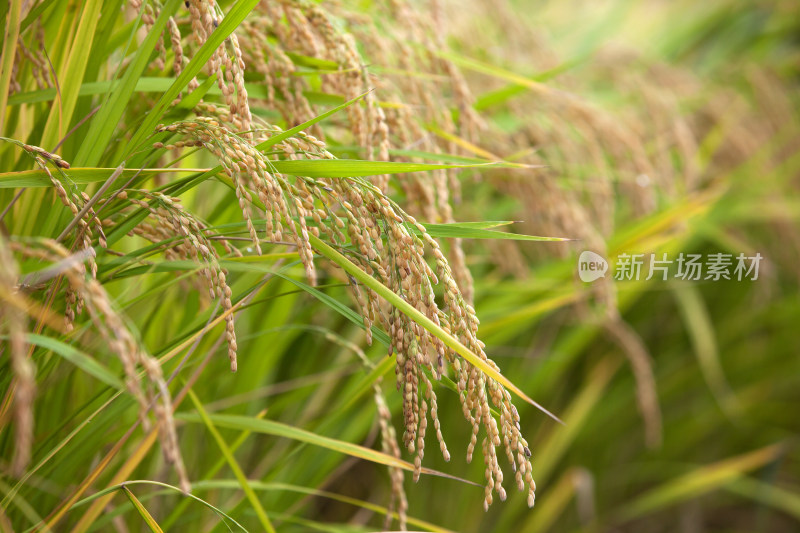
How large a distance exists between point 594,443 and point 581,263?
953 millimetres

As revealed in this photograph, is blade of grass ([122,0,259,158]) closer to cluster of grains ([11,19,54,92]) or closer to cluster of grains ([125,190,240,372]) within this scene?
cluster of grains ([125,190,240,372])

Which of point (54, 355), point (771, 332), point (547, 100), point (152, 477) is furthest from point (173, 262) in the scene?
point (771, 332)

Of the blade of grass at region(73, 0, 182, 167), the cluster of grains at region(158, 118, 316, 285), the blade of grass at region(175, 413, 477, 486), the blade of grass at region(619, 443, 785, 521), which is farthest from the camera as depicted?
the blade of grass at region(619, 443, 785, 521)

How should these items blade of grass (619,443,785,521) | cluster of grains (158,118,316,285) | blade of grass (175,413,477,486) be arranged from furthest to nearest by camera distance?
blade of grass (619,443,785,521)
blade of grass (175,413,477,486)
cluster of grains (158,118,316,285)

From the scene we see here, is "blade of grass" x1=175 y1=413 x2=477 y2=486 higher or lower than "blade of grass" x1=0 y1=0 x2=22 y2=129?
below

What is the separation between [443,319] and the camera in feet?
2.36

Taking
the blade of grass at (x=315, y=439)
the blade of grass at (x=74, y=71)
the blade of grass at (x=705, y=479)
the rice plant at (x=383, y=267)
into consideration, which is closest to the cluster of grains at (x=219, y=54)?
the rice plant at (x=383, y=267)

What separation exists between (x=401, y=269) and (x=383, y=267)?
5cm

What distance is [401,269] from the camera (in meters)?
0.70

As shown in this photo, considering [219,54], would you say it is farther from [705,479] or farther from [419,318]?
[705,479]

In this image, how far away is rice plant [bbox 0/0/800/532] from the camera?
716mm

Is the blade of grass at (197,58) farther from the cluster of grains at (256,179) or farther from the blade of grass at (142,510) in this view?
the blade of grass at (142,510)

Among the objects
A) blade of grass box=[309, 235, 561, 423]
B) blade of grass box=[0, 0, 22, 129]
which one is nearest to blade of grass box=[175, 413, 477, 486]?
blade of grass box=[309, 235, 561, 423]

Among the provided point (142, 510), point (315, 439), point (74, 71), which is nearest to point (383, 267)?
point (315, 439)
